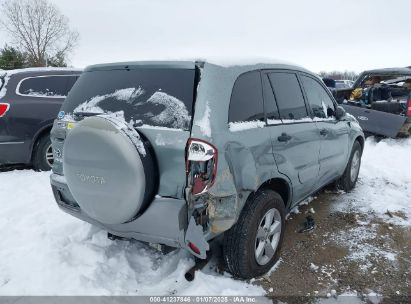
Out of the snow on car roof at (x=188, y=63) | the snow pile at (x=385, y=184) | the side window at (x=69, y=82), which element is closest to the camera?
the snow on car roof at (x=188, y=63)

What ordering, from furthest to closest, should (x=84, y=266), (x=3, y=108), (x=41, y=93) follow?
(x=41, y=93) < (x=3, y=108) < (x=84, y=266)

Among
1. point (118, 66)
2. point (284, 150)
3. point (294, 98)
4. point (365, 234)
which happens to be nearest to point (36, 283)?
point (118, 66)

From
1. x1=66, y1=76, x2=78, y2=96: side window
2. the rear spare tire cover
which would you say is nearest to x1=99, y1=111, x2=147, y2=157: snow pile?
the rear spare tire cover

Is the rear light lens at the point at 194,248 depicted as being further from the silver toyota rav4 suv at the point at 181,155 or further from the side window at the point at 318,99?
the side window at the point at 318,99

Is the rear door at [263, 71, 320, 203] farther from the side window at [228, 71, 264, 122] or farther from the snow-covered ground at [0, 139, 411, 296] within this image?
the snow-covered ground at [0, 139, 411, 296]

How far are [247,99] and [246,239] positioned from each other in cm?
114

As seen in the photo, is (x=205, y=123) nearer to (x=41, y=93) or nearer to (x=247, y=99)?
(x=247, y=99)

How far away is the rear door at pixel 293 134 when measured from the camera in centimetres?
313

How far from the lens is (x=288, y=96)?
346 centimetres

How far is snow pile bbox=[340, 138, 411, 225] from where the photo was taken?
4.68m

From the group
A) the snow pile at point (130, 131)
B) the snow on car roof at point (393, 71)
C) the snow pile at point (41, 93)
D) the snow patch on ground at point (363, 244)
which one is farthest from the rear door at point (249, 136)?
the snow on car roof at point (393, 71)

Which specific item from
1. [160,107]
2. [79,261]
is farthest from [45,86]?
[160,107]

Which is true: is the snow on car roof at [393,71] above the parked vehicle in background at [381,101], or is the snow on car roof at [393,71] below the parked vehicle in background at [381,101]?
above

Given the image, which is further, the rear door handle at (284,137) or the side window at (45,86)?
the side window at (45,86)
